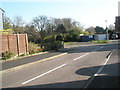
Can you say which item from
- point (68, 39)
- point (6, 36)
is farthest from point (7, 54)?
point (68, 39)

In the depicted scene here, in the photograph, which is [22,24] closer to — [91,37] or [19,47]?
[91,37]

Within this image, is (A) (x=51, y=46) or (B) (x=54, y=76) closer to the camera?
(B) (x=54, y=76)

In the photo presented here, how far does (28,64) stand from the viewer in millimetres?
12148

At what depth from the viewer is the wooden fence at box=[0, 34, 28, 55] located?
1510cm

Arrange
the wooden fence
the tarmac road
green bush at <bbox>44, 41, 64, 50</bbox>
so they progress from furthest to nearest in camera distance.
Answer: green bush at <bbox>44, 41, 64, 50</bbox> < the wooden fence < the tarmac road

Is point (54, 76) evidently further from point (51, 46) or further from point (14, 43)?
point (51, 46)

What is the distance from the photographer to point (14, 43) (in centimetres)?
1680

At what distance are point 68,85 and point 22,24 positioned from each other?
4929 cm

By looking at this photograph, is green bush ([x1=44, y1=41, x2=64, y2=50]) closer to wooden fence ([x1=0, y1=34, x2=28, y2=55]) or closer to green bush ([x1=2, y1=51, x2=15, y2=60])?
wooden fence ([x1=0, y1=34, x2=28, y2=55])

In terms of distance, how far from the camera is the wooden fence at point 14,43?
1510 centimetres

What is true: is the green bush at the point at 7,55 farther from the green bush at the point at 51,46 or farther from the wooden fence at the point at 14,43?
the green bush at the point at 51,46

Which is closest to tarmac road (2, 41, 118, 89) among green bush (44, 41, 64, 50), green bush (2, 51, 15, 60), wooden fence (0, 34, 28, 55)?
green bush (2, 51, 15, 60)

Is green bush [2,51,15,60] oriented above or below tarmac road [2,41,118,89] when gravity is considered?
above

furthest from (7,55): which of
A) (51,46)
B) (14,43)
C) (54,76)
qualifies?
(51,46)
